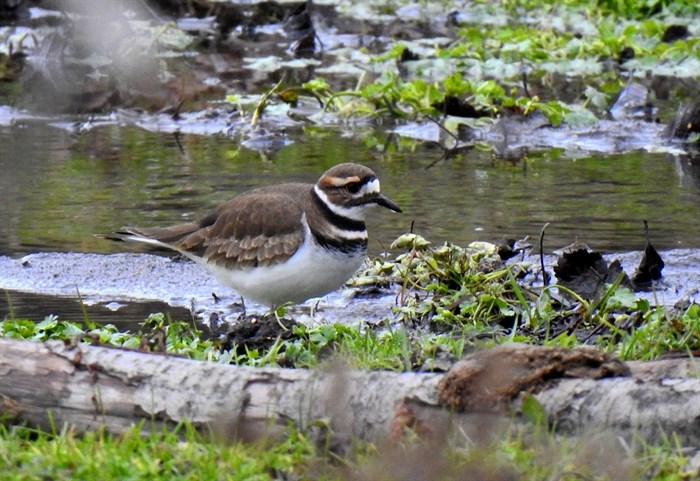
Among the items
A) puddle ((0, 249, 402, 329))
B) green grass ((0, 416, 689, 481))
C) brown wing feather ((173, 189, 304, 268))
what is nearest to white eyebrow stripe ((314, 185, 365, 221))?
brown wing feather ((173, 189, 304, 268))

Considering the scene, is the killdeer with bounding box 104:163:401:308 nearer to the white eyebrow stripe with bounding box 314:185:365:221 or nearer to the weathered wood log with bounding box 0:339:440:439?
the white eyebrow stripe with bounding box 314:185:365:221

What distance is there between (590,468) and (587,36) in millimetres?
11771

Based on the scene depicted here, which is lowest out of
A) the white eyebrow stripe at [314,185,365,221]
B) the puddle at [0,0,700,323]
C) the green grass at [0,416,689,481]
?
the puddle at [0,0,700,323]

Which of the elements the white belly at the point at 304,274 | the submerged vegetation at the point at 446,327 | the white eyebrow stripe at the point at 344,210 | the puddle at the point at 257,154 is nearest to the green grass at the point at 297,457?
the submerged vegetation at the point at 446,327

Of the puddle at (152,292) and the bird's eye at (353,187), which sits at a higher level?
the bird's eye at (353,187)

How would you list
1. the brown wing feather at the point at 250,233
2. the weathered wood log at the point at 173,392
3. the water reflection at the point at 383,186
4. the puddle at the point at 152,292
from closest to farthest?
1. the weathered wood log at the point at 173,392
2. the brown wing feather at the point at 250,233
3. the puddle at the point at 152,292
4. the water reflection at the point at 383,186

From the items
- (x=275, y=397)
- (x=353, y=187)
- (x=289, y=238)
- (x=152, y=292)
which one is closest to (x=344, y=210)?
(x=353, y=187)

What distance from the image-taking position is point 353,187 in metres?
6.57

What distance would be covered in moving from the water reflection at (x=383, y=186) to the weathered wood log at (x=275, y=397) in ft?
10.9

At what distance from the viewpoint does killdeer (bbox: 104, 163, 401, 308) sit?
20.4 ft

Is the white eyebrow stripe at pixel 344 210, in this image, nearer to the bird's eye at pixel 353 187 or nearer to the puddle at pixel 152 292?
the bird's eye at pixel 353 187

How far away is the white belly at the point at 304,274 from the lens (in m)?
6.18

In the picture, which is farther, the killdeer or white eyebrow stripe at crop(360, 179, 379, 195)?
white eyebrow stripe at crop(360, 179, 379, 195)

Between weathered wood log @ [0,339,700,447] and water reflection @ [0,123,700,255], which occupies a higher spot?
weathered wood log @ [0,339,700,447]
